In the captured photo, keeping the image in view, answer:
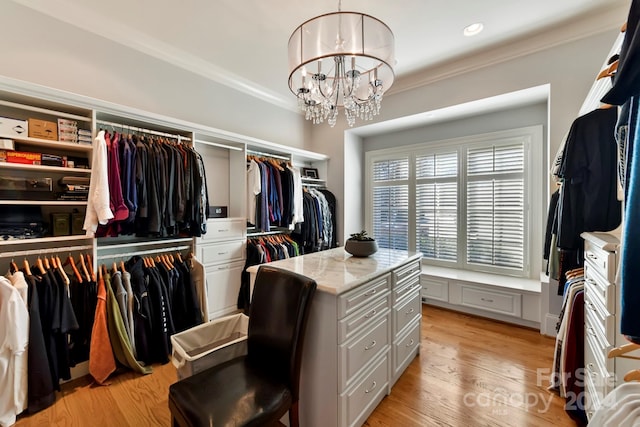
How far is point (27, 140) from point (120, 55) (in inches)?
47.8

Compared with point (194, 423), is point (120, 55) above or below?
above

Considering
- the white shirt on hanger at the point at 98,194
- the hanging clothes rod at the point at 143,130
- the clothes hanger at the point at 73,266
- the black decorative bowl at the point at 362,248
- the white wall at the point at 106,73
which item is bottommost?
the clothes hanger at the point at 73,266

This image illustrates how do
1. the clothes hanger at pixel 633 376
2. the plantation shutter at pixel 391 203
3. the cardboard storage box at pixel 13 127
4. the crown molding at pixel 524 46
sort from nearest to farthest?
the clothes hanger at pixel 633 376
the cardboard storage box at pixel 13 127
the crown molding at pixel 524 46
the plantation shutter at pixel 391 203

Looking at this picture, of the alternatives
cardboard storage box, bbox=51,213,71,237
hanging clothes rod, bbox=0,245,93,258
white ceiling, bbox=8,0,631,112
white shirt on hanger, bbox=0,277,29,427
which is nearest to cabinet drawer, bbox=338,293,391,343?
white shirt on hanger, bbox=0,277,29,427

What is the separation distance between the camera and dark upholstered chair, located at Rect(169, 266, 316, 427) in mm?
1114

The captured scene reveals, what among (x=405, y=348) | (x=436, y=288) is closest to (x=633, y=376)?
(x=405, y=348)

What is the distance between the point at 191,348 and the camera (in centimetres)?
181

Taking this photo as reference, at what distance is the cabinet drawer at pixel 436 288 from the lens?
3418mm

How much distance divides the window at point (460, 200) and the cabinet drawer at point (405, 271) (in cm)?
179

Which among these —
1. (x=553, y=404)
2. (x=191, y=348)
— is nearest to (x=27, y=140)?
(x=191, y=348)

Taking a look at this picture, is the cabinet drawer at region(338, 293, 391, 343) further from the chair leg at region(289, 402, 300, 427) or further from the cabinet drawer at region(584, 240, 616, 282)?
the cabinet drawer at region(584, 240, 616, 282)

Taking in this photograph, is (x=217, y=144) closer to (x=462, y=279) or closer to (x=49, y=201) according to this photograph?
(x=49, y=201)

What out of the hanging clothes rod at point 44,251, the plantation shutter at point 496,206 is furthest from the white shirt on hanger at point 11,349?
the plantation shutter at point 496,206

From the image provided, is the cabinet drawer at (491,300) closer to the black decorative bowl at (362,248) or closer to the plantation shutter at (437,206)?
the plantation shutter at (437,206)
